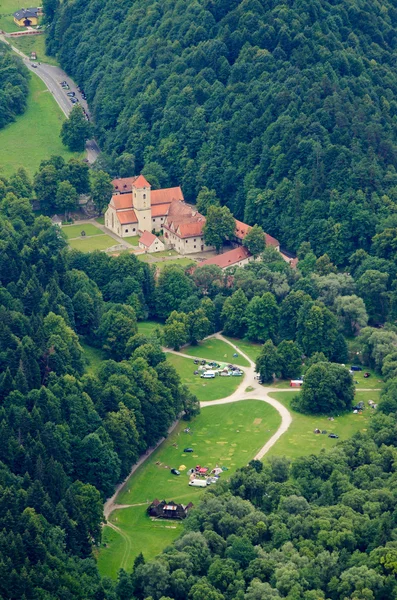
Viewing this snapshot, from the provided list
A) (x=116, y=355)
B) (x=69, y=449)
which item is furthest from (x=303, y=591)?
(x=116, y=355)

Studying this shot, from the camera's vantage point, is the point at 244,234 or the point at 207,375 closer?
the point at 207,375

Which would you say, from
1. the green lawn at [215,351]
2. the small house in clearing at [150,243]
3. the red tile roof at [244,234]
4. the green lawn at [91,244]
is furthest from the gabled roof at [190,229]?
the green lawn at [215,351]

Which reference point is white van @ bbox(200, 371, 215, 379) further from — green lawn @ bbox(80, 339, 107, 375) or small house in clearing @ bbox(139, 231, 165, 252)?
small house in clearing @ bbox(139, 231, 165, 252)

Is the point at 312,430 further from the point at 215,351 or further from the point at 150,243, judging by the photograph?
the point at 150,243

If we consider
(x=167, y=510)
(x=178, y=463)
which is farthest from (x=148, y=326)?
(x=167, y=510)

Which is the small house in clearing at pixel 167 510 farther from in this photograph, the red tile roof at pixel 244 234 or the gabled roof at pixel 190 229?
the gabled roof at pixel 190 229

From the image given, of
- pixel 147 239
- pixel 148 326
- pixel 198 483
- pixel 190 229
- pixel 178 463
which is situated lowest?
pixel 178 463
